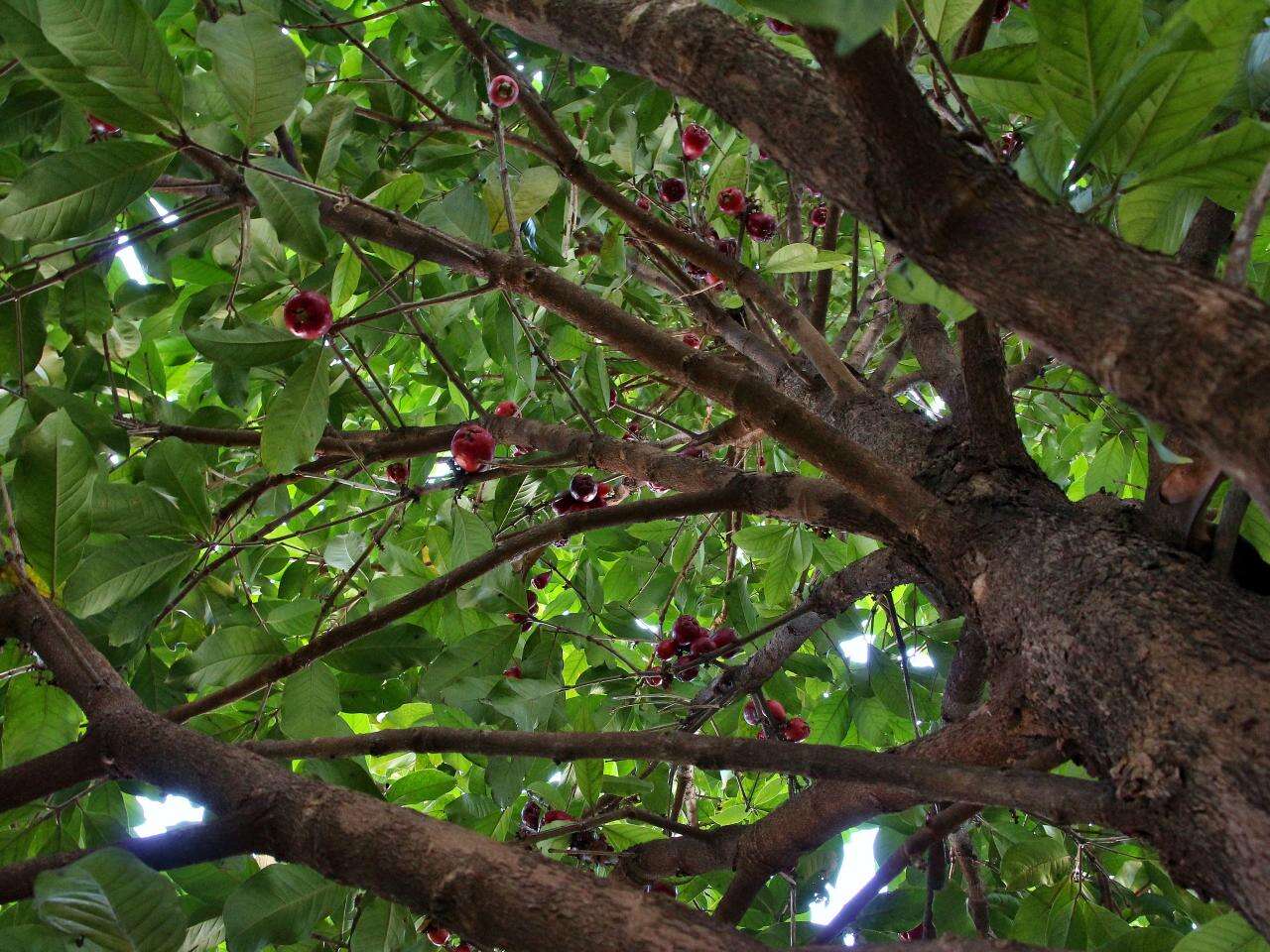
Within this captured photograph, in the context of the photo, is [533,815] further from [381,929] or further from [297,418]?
[297,418]

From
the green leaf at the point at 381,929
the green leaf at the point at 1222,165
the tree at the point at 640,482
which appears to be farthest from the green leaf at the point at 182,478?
the green leaf at the point at 1222,165

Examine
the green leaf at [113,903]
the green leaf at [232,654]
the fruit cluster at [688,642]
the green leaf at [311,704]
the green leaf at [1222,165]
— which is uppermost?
the fruit cluster at [688,642]

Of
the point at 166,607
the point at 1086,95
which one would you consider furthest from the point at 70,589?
the point at 1086,95

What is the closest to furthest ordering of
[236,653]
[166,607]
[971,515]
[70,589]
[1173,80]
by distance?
[1173,80], [971,515], [70,589], [166,607], [236,653]

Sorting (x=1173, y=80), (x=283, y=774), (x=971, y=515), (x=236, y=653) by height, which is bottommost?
(x=283, y=774)

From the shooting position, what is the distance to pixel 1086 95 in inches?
36.6

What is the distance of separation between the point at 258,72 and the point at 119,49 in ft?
0.54

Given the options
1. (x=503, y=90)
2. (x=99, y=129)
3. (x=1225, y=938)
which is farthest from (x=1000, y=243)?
(x=99, y=129)

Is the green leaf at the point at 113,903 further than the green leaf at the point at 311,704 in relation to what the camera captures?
No

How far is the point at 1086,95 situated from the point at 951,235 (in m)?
0.36

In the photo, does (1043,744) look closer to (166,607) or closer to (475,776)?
(166,607)

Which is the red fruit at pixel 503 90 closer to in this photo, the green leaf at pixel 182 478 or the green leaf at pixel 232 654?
the green leaf at pixel 182 478

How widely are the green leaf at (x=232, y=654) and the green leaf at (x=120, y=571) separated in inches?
6.1

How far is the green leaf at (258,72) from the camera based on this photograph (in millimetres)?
1229
